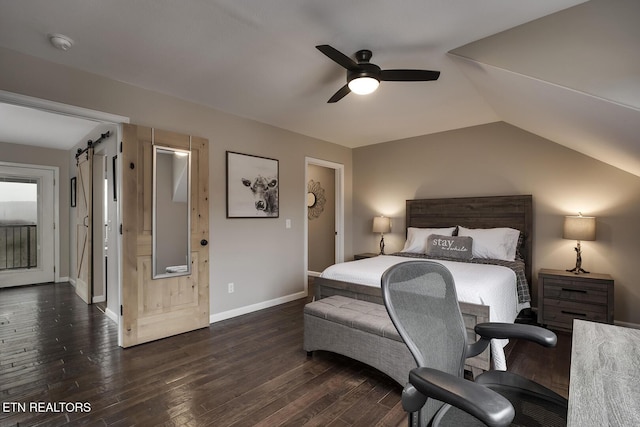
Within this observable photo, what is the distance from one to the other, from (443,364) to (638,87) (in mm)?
1917

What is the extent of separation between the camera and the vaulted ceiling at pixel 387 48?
6.13 ft

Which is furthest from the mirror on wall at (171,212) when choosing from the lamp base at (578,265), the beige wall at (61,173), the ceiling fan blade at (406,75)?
the lamp base at (578,265)

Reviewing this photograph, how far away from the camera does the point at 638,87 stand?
5.62 ft

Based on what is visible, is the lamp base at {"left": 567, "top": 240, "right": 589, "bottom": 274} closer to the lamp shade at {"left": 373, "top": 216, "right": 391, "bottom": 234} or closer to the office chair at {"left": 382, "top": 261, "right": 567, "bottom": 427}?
the lamp shade at {"left": 373, "top": 216, "right": 391, "bottom": 234}

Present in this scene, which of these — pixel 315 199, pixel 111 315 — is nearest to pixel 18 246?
pixel 111 315

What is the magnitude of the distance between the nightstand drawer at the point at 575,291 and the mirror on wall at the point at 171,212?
12.9 ft

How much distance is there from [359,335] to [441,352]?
3.88ft

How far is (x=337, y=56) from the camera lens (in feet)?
6.88

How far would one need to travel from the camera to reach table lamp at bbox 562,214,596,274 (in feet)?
10.7

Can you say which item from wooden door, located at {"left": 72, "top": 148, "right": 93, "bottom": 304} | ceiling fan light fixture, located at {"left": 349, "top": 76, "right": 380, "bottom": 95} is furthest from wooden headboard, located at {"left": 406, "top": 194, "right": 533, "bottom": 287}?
wooden door, located at {"left": 72, "top": 148, "right": 93, "bottom": 304}

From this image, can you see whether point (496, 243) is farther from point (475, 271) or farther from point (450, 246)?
point (475, 271)

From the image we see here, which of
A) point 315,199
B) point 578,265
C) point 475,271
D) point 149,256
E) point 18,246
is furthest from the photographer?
point 315,199

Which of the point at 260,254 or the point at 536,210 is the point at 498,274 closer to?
the point at 536,210

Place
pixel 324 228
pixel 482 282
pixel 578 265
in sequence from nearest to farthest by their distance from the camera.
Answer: pixel 482 282 < pixel 578 265 < pixel 324 228
